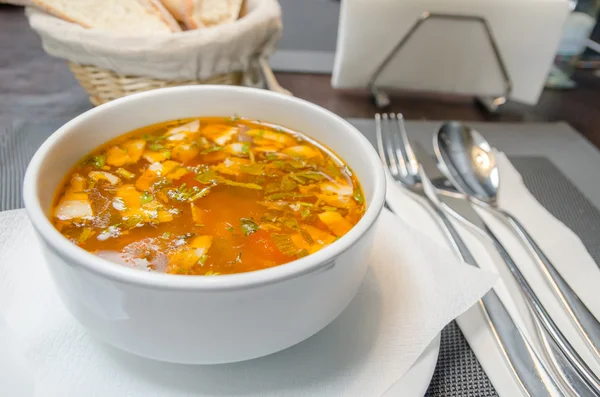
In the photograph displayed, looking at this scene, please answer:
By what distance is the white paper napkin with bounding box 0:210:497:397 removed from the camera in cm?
69

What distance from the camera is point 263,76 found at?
171cm

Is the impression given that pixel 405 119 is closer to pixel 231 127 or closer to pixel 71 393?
pixel 231 127

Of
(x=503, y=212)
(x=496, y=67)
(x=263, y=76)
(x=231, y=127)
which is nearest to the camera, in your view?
(x=231, y=127)

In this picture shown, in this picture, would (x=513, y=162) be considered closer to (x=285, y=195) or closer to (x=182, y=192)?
(x=285, y=195)

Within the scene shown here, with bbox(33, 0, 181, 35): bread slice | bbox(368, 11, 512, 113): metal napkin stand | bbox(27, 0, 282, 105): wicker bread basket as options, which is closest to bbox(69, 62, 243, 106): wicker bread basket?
bbox(27, 0, 282, 105): wicker bread basket

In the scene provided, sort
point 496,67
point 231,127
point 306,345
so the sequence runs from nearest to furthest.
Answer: point 306,345 < point 231,127 < point 496,67

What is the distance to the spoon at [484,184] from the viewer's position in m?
0.87

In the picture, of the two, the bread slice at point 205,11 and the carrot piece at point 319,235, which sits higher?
the carrot piece at point 319,235

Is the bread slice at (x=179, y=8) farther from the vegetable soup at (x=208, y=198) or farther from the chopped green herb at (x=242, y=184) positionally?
the chopped green herb at (x=242, y=184)

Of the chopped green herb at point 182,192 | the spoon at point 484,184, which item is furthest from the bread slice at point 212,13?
the chopped green herb at point 182,192

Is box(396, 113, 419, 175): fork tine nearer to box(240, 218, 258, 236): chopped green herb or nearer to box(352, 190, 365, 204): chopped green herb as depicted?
box(352, 190, 365, 204): chopped green herb

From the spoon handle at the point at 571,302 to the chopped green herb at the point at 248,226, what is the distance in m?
0.59

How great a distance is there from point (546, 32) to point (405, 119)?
603 millimetres

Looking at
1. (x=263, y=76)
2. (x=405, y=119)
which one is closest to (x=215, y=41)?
(x=263, y=76)
